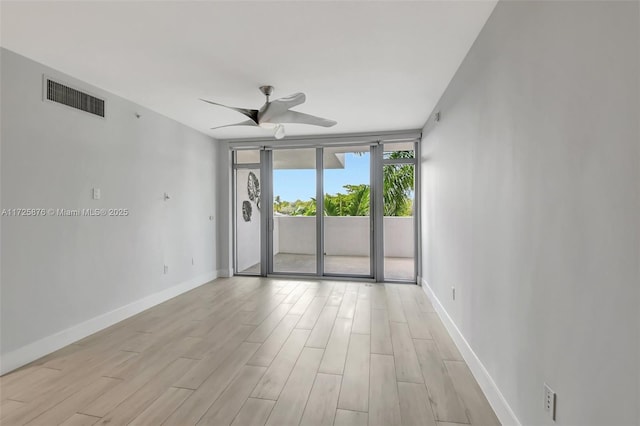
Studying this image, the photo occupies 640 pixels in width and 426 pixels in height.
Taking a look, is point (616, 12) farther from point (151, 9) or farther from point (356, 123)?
point (356, 123)

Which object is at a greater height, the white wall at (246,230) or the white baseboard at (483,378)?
the white wall at (246,230)

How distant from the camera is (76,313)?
302cm

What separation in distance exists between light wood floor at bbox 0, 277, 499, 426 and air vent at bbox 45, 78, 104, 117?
231 cm

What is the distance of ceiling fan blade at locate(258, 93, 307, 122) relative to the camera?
9.11 ft

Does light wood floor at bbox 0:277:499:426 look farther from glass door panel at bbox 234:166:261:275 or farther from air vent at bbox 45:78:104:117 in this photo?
air vent at bbox 45:78:104:117

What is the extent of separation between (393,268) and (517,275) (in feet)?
13.4

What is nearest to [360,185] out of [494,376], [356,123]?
[356,123]

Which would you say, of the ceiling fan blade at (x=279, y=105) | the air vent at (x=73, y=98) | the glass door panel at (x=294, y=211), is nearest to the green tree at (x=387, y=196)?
the glass door panel at (x=294, y=211)

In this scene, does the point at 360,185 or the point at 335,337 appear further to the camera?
the point at 360,185

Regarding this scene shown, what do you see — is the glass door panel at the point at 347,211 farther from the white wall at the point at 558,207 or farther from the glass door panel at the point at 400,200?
the white wall at the point at 558,207

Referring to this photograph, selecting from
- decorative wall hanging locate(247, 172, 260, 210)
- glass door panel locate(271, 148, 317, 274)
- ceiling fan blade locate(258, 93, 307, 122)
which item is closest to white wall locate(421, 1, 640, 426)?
ceiling fan blade locate(258, 93, 307, 122)

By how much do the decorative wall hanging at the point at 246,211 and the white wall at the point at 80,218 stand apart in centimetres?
125

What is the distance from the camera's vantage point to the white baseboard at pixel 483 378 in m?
1.76

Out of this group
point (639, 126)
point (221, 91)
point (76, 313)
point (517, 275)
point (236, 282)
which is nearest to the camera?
point (639, 126)
